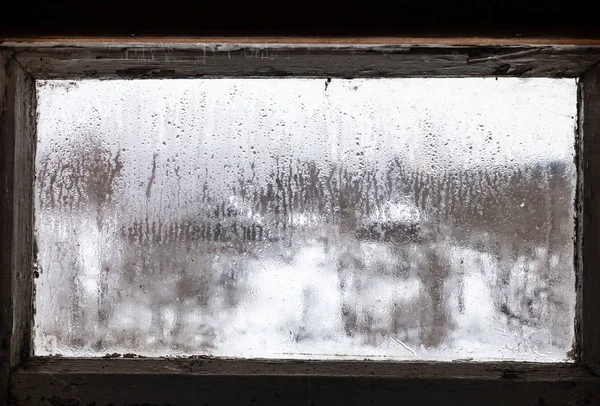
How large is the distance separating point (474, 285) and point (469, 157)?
Result: 0.24 metres

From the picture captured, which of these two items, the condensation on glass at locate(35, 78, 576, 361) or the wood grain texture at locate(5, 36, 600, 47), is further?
the condensation on glass at locate(35, 78, 576, 361)

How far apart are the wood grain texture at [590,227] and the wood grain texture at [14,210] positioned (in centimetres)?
103

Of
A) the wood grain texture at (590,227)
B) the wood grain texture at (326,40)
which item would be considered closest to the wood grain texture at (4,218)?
the wood grain texture at (326,40)

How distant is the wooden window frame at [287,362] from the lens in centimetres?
90

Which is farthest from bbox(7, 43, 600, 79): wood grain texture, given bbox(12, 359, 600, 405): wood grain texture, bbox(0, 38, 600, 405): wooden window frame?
bbox(12, 359, 600, 405): wood grain texture

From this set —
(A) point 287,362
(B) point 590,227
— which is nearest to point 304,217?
(A) point 287,362

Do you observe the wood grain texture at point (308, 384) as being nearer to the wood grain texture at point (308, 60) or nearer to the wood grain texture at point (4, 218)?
the wood grain texture at point (4, 218)

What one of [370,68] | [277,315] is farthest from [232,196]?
[370,68]

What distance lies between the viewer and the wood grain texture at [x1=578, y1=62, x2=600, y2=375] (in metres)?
0.92

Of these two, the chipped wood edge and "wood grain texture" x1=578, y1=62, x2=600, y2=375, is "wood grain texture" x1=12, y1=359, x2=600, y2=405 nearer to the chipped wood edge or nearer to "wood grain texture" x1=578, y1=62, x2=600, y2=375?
"wood grain texture" x1=578, y1=62, x2=600, y2=375
